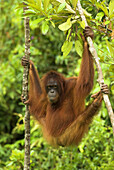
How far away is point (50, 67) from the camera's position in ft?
21.3

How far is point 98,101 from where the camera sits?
2.91 meters

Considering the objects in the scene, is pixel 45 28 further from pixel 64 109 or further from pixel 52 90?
pixel 64 109

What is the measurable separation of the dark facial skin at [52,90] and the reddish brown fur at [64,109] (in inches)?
3.0

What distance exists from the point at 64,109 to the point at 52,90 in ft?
1.09

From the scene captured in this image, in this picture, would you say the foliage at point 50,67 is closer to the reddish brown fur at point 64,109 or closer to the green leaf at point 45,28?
the green leaf at point 45,28

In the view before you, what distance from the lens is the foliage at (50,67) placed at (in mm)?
2598

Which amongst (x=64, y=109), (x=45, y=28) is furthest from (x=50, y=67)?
(x=45, y=28)

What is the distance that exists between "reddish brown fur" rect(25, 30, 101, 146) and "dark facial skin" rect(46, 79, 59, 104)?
8 centimetres

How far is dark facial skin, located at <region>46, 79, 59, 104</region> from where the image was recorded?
3.62 metres

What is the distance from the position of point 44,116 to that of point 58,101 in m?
0.41

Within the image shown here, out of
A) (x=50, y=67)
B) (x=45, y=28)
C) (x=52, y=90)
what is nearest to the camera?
(x=45, y=28)

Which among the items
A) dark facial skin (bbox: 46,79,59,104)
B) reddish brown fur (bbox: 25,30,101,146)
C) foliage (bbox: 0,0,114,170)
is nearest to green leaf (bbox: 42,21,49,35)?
foliage (bbox: 0,0,114,170)

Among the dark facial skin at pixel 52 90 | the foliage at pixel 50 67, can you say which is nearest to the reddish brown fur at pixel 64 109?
the dark facial skin at pixel 52 90

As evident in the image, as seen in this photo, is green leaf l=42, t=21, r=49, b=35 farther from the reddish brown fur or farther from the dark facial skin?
the dark facial skin
